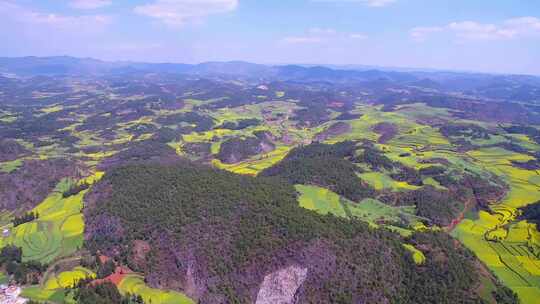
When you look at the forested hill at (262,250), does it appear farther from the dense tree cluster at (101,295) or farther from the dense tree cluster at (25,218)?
the dense tree cluster at (25,218)

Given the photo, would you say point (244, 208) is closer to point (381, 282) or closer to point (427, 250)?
point (381, 282)

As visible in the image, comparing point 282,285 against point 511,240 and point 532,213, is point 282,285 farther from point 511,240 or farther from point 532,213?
point 532,213

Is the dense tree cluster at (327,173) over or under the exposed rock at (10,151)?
over

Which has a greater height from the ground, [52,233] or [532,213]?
[532,213]

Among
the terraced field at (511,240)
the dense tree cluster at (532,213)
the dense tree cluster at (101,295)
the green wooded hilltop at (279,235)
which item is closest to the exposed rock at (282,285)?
the green wooded hilltop at (279,235)

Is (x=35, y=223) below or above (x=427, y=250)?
below

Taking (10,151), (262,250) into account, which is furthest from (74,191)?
(262,250)

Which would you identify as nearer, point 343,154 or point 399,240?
point 399,240

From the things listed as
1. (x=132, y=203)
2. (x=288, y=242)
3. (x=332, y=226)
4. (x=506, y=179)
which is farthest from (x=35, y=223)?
(x=506, y=179)
